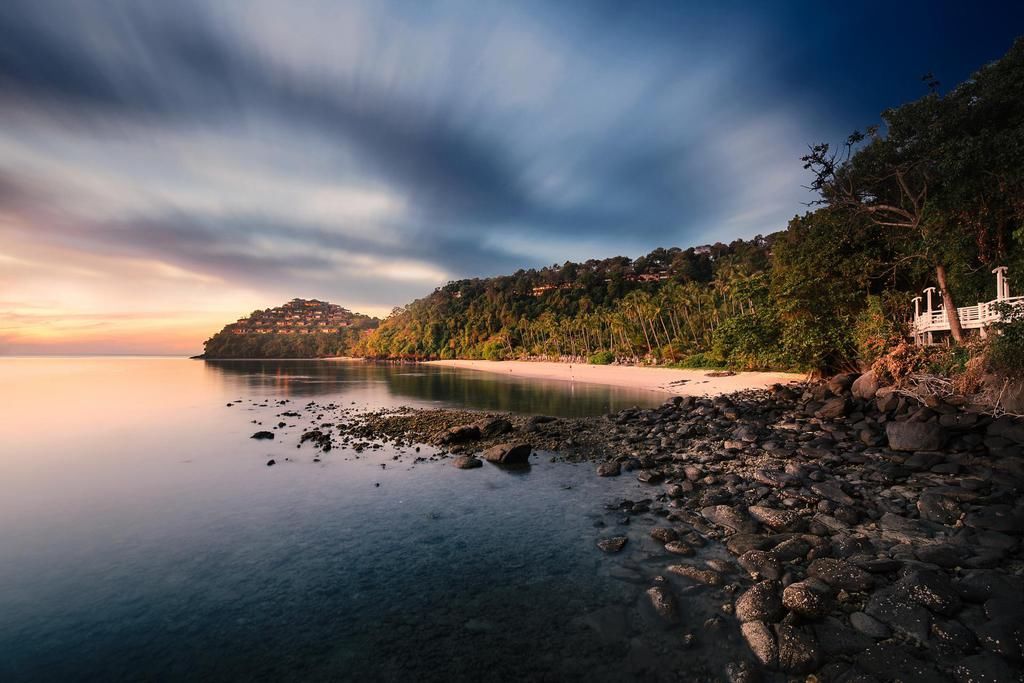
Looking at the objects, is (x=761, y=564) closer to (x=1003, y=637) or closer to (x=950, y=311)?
(x=1003, y=637)

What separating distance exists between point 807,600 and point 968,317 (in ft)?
79.4

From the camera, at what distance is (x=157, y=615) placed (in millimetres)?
7859

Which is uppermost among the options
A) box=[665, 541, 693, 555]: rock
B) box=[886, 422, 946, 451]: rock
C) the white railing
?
the white railing

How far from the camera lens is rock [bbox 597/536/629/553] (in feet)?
30.9

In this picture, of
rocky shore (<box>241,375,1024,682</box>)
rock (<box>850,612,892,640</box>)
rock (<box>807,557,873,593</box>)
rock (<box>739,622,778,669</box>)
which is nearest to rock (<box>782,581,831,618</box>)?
rocky shore (<box>241,375,1024,682</box>)

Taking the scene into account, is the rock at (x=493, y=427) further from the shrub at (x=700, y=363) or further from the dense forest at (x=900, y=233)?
the shrub at (x=700, y=363)

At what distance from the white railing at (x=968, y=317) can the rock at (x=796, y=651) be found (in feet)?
61.5

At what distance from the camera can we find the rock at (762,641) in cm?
577

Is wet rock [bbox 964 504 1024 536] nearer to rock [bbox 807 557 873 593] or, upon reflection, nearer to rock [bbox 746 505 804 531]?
rock [bbox 746 505 804 531]

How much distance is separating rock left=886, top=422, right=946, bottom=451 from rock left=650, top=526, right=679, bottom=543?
10.8m

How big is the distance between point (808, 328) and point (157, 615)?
33.3 m

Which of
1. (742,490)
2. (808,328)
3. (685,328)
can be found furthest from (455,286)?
(742,490)

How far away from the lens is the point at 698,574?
7965 millimetres

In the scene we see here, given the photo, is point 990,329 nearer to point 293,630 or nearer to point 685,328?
point 293,630
